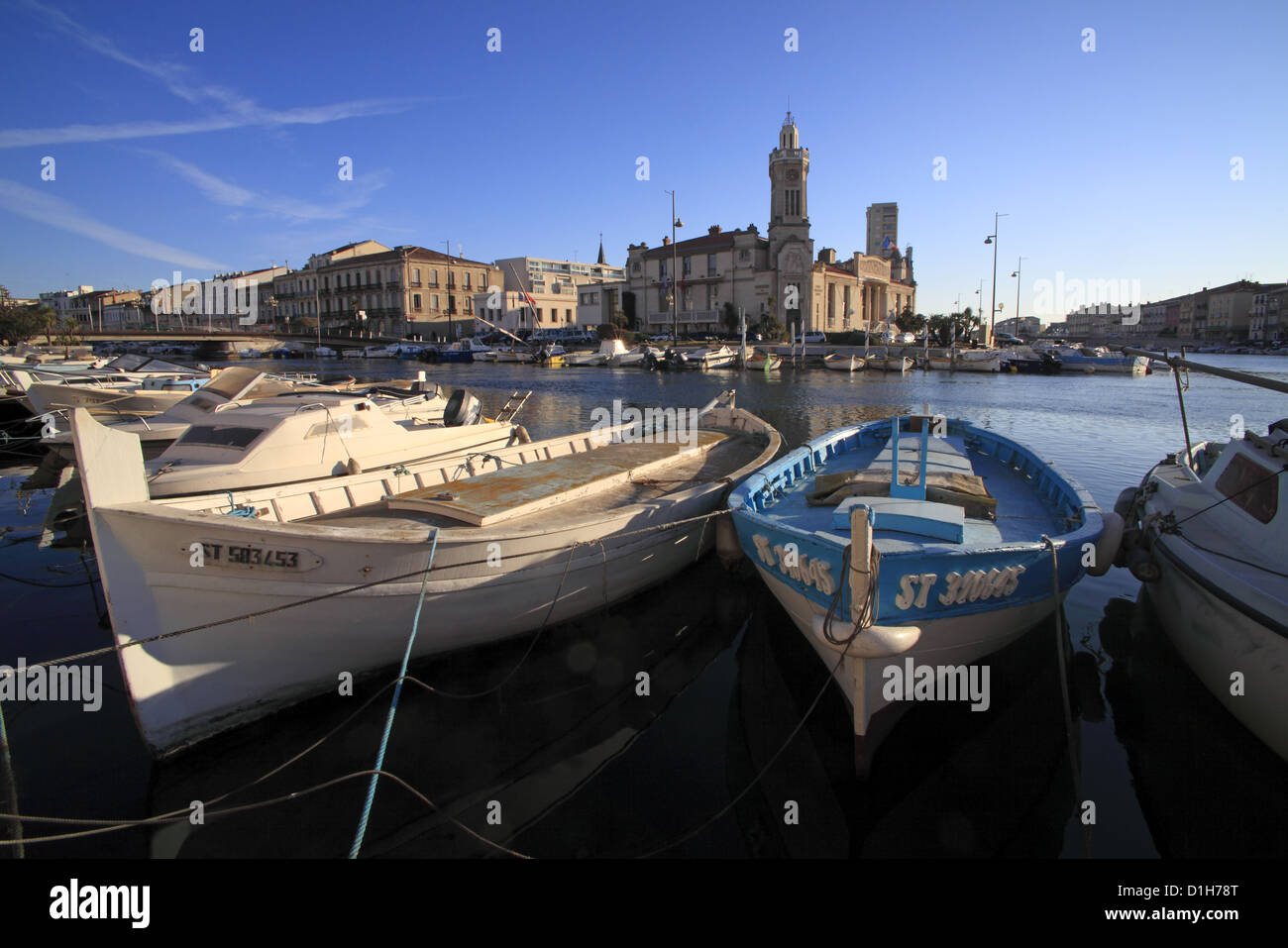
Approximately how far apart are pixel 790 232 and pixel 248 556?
3297 inches

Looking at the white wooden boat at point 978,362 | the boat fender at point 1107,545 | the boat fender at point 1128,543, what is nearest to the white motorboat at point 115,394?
the boat fender at point 1107,545

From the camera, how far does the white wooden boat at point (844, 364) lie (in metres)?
63.4

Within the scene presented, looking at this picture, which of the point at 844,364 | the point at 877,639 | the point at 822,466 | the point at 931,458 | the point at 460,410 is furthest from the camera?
the point at 844,364

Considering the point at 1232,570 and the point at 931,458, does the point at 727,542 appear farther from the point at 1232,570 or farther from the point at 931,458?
the point at 1232,570

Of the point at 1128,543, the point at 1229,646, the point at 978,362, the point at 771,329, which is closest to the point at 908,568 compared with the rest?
the point at 1229,646

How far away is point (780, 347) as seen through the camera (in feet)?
239

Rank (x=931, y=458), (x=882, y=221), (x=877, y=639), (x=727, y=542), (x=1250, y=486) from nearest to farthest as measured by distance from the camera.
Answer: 1. (x=877, y=639)
2. (x=1250, y=486)
3. (x=931, y=458)
4. (x=727, y=542)
5. (x=882, y=221)

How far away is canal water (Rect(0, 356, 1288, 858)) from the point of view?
5281 millimetres

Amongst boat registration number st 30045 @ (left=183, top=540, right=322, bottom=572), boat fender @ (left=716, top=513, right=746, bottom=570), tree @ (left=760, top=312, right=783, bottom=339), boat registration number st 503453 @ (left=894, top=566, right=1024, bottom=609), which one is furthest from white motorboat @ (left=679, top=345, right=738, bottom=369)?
boat registration number st 30045 @ (left=183, top=540, right=322, bottom=572)

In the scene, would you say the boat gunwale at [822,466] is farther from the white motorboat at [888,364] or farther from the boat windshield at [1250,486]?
the white motorboat at [888,364]

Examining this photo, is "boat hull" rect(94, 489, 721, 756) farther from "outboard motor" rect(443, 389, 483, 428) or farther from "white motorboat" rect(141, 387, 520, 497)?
"outboard motor" rect(443, 389, 483, 428)

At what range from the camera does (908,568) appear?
5367 mm

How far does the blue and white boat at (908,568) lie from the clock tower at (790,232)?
7612cm
